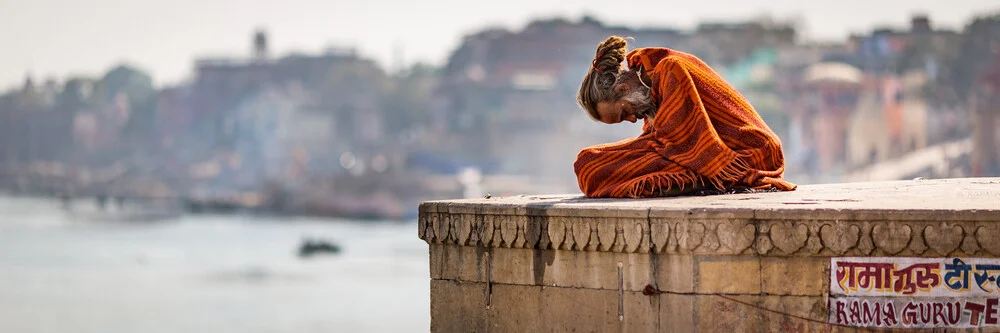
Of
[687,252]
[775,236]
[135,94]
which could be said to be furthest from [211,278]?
[135,94]

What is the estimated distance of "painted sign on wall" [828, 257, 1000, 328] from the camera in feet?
11.2

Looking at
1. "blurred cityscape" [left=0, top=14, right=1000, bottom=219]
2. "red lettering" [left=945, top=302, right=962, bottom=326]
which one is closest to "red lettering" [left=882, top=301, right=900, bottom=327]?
"red lettering" [left=945, top=302, right=962, bottom=326]

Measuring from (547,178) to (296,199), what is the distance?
10.8 meters

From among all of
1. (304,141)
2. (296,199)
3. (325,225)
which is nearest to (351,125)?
(304,141)

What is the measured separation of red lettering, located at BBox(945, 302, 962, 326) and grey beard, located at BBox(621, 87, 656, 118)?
129cm

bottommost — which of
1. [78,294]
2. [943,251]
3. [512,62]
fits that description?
[78,294]

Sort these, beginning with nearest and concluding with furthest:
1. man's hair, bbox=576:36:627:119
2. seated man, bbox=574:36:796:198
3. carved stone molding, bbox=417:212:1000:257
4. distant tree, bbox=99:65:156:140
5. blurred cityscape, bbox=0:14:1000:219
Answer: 1. carved stone molding, bbox=417:212:1000:257
2. seated man, bbox=574:36:796:198
3. man's hair, bbox=576:36:627:119
4. blurred cityscape, bbox=0:14:1000:219
5. distant tree, bbox=99:65:156:140

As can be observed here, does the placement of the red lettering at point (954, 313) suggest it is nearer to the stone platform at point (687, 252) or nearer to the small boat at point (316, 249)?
the stone platform at point (687, 252)

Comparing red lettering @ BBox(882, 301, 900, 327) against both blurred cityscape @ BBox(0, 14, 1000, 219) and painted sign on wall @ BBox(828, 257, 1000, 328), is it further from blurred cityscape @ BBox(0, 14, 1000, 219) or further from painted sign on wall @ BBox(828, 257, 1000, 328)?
blurred cityscape @ BBox(0, 14, 1000, 219)

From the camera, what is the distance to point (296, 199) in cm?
6962

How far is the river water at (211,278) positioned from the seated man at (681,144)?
2053cm

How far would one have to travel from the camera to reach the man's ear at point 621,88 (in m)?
4.57

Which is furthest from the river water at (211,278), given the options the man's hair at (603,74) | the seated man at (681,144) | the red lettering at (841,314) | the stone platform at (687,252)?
the red lettering at (841,314)

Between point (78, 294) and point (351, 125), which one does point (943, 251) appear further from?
point (351, 125)
